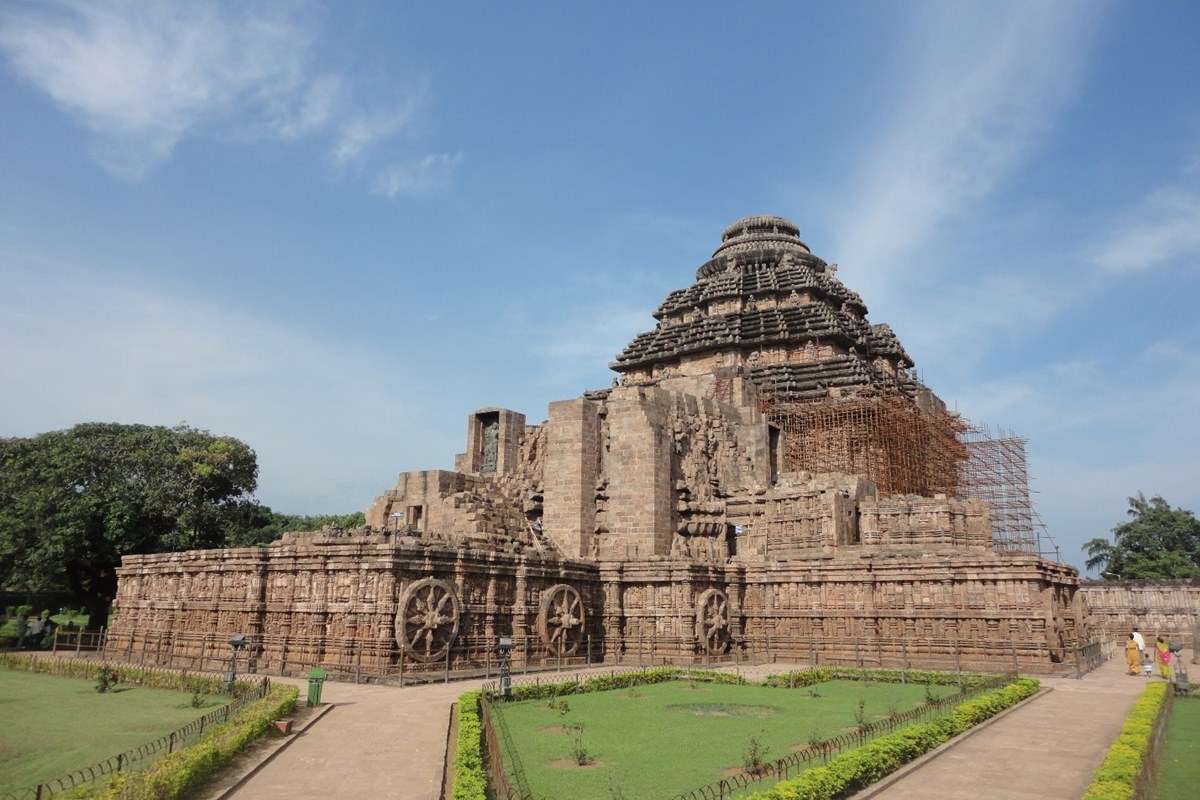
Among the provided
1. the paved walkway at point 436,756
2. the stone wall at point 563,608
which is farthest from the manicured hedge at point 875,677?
the paved walkway at point 436,756

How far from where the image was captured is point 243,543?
46.2 meters

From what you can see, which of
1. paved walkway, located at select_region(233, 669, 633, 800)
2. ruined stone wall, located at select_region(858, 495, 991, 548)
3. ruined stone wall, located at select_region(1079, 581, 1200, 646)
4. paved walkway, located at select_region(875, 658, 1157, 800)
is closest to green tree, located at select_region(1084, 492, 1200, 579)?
ruined stone wall, located at select_region(1079, 581, 1200, 646)

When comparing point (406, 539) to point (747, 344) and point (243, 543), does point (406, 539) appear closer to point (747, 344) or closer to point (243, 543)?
point (243, 543)

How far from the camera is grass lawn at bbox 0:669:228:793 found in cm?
1225

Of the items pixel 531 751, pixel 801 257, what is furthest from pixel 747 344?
pixel 531 751

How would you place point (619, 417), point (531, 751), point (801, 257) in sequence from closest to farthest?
point (531, 751), point (619, 417), point (801, 257)

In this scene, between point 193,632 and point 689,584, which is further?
point 689,584

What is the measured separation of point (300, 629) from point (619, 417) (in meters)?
16.5

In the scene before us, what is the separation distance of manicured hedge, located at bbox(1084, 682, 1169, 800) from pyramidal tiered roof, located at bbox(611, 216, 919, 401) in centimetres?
3102

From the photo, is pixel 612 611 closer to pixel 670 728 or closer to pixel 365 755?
pixel 670 728

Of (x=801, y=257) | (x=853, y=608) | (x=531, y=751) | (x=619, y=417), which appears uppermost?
(x=801, y=257)

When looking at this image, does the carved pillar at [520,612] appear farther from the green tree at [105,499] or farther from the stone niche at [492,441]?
the green tree at [105,499]

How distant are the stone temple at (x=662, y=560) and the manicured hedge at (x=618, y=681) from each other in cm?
413

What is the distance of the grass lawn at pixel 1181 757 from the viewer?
11.4 meters
